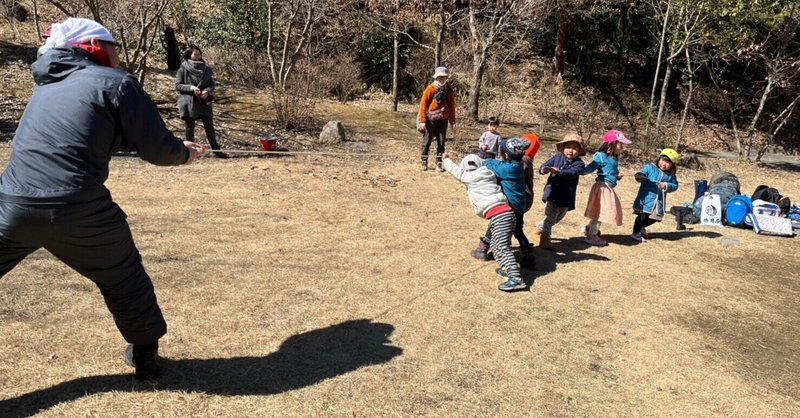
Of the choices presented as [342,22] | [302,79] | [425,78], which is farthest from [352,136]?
[342,22]

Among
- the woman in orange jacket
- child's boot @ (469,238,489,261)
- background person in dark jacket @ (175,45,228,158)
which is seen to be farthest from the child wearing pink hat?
background person in dark jacket @ (175,45,228,158)

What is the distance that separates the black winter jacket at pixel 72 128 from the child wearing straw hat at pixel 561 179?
12.9ft

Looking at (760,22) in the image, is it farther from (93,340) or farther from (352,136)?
(93,340)

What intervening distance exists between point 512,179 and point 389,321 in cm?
182

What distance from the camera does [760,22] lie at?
467 inches

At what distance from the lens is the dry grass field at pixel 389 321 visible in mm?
3078

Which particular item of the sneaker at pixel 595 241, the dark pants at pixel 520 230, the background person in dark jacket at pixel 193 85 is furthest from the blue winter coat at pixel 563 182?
the background person in dark jacket at pixel 193 85

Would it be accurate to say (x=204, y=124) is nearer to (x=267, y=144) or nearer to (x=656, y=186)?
(x=267, y=144)

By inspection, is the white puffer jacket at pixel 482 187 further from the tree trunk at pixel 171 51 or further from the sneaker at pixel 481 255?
the tree trunk at pixel 171 51

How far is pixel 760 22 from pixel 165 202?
12.1 m

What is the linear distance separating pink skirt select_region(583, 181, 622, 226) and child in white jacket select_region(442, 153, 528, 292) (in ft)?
5.36

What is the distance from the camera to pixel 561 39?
59.2ft

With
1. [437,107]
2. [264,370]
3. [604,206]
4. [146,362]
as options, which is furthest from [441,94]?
[146,362]

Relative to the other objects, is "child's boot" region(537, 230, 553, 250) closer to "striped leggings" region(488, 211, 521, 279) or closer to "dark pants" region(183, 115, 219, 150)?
"striped leggings" region(488, 211, 521, 279)
